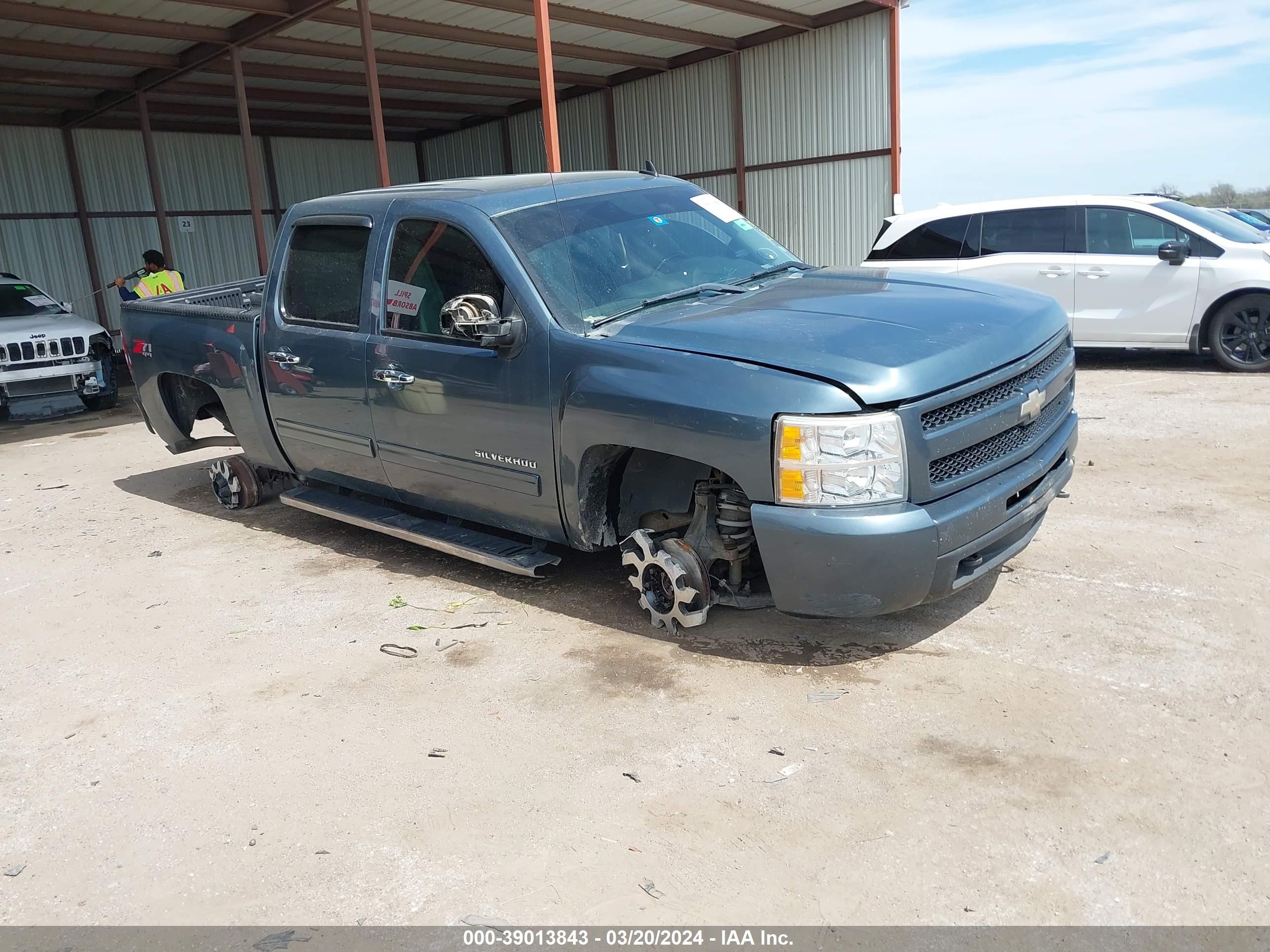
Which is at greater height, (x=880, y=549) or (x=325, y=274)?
(x=325, y=274)

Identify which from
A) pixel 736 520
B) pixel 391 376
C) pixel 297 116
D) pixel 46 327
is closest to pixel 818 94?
pixel 297 116

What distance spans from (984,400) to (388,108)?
18.9 m

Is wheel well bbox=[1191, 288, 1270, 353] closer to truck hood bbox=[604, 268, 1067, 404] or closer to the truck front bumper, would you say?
truck hood bbox=[604, 268, 1067, 404]

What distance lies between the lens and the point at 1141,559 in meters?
4.56

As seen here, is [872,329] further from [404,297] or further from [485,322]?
[404,297]

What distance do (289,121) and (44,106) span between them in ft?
15.3

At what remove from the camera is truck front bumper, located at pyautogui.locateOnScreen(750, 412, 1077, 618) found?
129 inches

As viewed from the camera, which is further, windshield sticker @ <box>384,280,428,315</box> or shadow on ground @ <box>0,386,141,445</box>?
shadow on ground @ <box>0,386,141,445</box>

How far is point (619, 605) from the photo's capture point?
177 inches

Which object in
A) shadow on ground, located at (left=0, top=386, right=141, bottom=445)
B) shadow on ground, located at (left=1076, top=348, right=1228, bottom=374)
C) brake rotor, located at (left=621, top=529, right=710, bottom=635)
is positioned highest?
brake rotor, located at (left=621, top=529, right=710, bottom=635)

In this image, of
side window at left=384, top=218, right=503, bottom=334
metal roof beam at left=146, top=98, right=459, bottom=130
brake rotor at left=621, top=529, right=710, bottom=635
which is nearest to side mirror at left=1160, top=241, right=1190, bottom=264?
brake rotor at left=621, top=529, right=710, bottom=635

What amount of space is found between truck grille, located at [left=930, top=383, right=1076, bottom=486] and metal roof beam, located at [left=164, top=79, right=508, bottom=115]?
16.2 metres

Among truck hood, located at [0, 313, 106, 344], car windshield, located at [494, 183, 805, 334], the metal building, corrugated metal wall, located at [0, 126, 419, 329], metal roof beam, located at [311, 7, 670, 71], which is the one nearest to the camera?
car windshield, located at [494, 183, 805, 334]

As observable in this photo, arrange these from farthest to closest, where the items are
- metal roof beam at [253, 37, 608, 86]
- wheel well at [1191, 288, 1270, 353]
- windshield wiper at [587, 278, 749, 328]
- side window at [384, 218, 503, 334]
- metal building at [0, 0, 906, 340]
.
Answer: metal roof beam at [253, 37, 608, 86] < metal building at [0, 0, 906, 340] < wheel well at [1191, 288, 1270, 353] < side window at [384, 218, 503, 334] < windshield wiper at [587, 278, 749, 328]
